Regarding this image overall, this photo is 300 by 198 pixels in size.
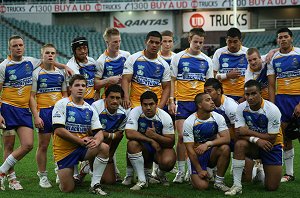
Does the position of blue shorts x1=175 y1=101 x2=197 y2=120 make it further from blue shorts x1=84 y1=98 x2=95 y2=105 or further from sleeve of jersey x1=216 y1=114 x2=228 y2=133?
blue shorts x1=84 y1=98 x2=95 y2=105

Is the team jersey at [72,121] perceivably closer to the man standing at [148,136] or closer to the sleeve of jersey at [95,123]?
the sleeve of jersey at [95,123]

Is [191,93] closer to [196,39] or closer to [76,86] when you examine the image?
[196,39]

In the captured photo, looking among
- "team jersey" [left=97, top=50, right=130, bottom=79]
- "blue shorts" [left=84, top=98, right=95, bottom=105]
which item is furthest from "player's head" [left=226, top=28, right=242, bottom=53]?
"blue shorts" [left=84, top=98, right=95, bottom=105]

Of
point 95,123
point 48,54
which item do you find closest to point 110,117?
point 95,123

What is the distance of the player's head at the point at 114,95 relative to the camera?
7.63 m

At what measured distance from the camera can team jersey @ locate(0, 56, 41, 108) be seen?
24.9ft

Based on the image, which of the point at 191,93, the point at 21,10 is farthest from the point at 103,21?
the point at 191,93

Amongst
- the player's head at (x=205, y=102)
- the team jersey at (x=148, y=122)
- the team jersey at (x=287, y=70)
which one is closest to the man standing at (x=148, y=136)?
the team jersey at (x=148, y=122)

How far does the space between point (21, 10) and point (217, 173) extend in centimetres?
2793

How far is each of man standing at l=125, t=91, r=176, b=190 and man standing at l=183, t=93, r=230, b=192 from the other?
289 millimetres

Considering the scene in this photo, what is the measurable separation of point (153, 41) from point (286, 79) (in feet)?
5.91

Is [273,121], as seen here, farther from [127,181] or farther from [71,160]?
[71,160]

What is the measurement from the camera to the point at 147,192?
7379 mm

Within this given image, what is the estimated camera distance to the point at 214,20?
35.8 meters
